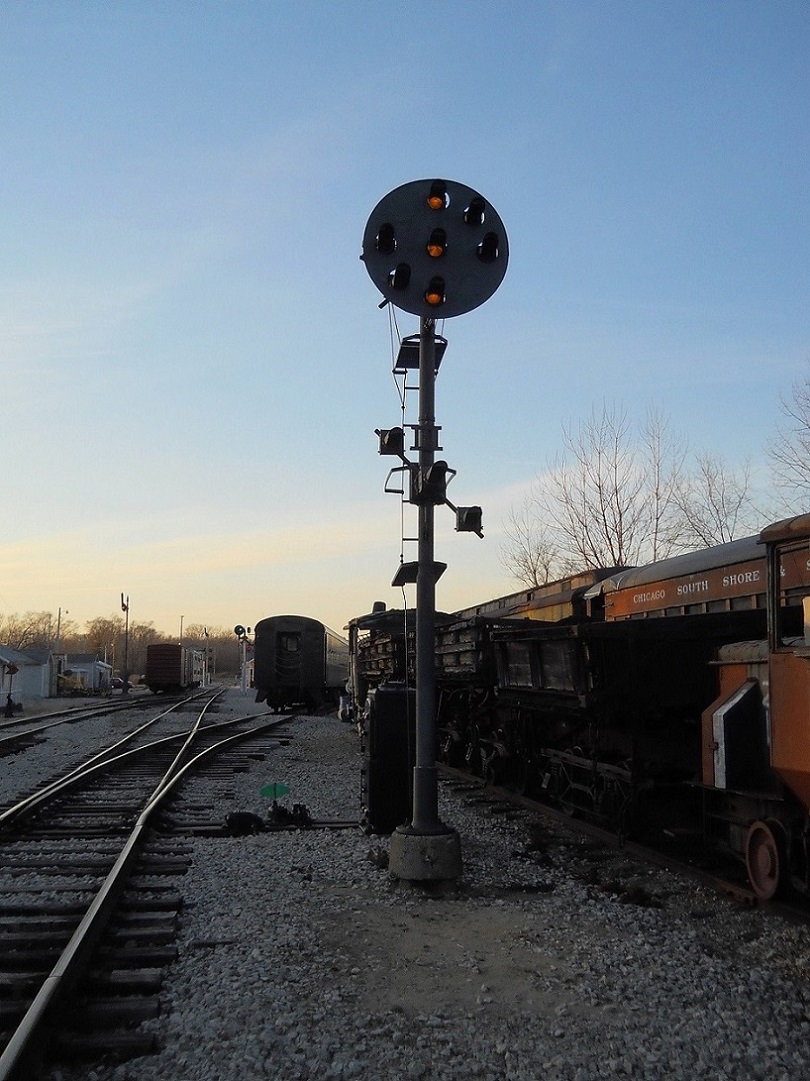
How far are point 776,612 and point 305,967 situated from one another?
3.23m

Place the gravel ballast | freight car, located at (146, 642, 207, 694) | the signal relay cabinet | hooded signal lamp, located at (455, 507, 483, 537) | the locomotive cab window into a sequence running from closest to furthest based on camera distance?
the gravel ballast, the locomotive cab window, hooded signal lamp, located at (455, 507, 483, 537), the signal relay cabinet, freight car, located at (146, 642, 207, 694)

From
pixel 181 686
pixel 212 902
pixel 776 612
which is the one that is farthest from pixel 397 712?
pixel 181 686

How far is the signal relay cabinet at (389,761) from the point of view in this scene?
884cm

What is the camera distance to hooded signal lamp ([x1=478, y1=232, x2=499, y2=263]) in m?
7.41

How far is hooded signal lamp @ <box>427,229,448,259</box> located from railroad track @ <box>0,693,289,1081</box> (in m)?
5.08

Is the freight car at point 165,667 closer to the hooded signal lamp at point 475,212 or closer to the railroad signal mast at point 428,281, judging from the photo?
the railroad signal mast at point 428,281

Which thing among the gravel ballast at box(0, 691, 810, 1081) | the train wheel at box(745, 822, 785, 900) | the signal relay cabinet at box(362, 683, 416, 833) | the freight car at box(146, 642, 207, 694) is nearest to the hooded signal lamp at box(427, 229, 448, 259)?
the signal relay cabinet at box(362, 683, 416, 833)

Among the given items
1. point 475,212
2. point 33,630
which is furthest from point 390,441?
point 33,630

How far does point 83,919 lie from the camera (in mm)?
5539

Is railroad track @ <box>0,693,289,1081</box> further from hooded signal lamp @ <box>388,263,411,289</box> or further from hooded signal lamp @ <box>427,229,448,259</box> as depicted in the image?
hooded signal lamp @ <box>427,229,448,259</box>

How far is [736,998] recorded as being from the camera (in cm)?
455

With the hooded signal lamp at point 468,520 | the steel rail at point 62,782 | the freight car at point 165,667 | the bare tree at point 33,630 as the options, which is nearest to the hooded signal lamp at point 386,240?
the hooded signal lamp at point 468,520

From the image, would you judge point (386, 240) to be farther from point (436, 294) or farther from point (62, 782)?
point (62, 782)

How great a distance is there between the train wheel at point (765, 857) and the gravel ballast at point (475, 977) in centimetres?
23
